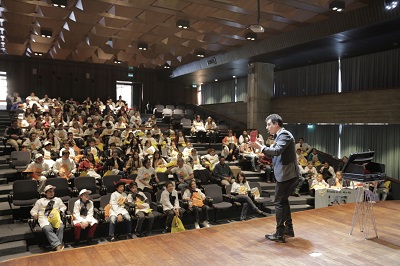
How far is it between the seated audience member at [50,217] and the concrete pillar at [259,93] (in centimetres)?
886

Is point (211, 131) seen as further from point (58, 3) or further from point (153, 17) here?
point (58, 3)

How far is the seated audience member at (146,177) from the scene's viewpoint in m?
7.08

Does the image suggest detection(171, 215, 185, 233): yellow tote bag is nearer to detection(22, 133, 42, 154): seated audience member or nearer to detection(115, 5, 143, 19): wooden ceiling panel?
detection(22, 133, 42, 154): seated audience member

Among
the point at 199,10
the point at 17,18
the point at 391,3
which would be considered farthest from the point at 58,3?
the point at 391,3

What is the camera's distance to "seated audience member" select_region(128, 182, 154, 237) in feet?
19.8

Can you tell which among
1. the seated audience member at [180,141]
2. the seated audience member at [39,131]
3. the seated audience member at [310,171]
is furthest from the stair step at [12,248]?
the seated audience member at [310,171]

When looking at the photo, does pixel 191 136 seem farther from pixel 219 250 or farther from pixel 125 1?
pixel 219 250

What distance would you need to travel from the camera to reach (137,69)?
1766 centimetres

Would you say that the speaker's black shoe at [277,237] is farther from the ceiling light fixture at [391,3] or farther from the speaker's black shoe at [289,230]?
the ceiling light fixture at [391,3]

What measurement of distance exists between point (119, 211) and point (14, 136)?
4.66 meters

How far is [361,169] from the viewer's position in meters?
3.81

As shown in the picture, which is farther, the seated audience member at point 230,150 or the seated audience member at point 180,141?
the seated audience member at point 180,141

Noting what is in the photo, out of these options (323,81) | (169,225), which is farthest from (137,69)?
(169,225)

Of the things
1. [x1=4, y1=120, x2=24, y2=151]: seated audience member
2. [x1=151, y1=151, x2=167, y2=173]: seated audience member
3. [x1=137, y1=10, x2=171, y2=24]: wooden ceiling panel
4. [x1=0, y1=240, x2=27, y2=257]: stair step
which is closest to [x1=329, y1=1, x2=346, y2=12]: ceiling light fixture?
[x1=137, y1=10, x2=171, y2=24]: wooden ceiling panel
